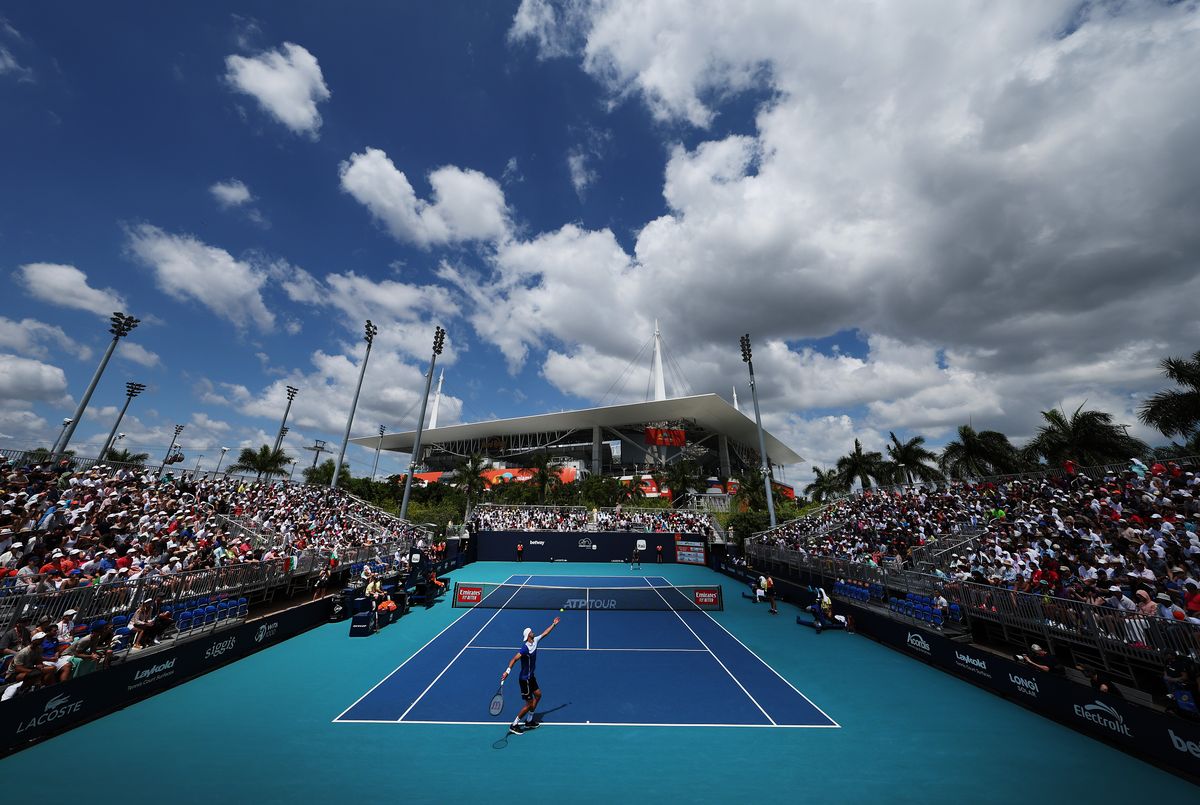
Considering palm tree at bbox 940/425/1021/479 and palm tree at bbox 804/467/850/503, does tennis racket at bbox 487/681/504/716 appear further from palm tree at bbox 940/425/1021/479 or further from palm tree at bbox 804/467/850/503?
palm tree at bbox 804/467/850/503

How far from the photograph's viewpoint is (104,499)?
2080 cm

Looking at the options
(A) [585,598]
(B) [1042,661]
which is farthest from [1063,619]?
(A) [585,598]

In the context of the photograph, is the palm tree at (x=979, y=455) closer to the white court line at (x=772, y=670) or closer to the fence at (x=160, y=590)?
the white court line at (x=772, y=670)

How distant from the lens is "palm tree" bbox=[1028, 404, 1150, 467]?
28.8 m

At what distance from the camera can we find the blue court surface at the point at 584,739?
7.99 m

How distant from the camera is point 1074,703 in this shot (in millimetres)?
10328

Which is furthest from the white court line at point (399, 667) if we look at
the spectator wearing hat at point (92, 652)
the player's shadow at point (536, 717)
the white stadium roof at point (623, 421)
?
the white stadium roof at point (623, 421)

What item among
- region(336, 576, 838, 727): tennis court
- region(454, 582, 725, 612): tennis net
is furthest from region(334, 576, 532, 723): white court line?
region(454, 582, 725, 612): tennis net

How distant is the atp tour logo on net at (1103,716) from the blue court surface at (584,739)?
1.35 feet

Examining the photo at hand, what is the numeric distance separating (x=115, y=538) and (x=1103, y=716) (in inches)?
1136

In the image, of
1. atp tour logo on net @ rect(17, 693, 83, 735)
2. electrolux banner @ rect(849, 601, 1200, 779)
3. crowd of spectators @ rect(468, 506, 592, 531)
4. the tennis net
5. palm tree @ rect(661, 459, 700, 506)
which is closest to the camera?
electrolux banner @ rect(849, 601, 1200, 779)

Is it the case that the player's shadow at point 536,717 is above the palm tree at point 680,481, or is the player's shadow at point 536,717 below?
below

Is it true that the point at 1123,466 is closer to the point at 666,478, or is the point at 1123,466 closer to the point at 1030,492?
the point at 1030,492

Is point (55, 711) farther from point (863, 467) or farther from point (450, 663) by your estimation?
point (863, 467)
